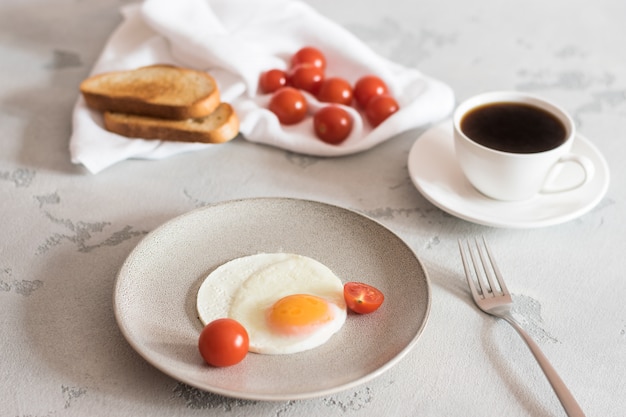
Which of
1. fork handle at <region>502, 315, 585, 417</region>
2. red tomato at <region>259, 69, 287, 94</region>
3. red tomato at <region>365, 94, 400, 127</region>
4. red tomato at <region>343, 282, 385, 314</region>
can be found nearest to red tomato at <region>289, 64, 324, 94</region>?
red tomato at <region>259, 69, 287, 94</region>

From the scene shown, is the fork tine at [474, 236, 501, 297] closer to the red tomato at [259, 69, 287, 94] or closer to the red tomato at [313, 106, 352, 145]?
the red tomato at [313, 106, 352, 145]

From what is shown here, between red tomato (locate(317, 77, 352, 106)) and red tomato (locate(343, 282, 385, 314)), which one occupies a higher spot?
red tomato (locate(343, 282, 385, 314))

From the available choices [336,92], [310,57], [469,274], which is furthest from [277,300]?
[310,57]

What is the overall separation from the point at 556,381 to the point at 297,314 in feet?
1.27

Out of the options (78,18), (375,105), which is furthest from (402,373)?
Answer: (78,18)

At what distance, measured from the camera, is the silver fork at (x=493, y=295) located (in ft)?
3.37

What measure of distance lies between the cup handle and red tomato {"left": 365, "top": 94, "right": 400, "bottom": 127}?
17.2 inches

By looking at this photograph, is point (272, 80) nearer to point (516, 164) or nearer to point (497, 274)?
point (516, 164)

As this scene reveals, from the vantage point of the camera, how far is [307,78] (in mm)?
1886

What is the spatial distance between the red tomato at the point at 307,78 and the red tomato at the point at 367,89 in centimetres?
10

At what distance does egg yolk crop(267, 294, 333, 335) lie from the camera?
1.08m

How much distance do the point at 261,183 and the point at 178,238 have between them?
0.35 meters

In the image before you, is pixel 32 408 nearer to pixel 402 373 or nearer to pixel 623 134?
pixel 402 373

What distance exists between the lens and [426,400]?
1079mm
